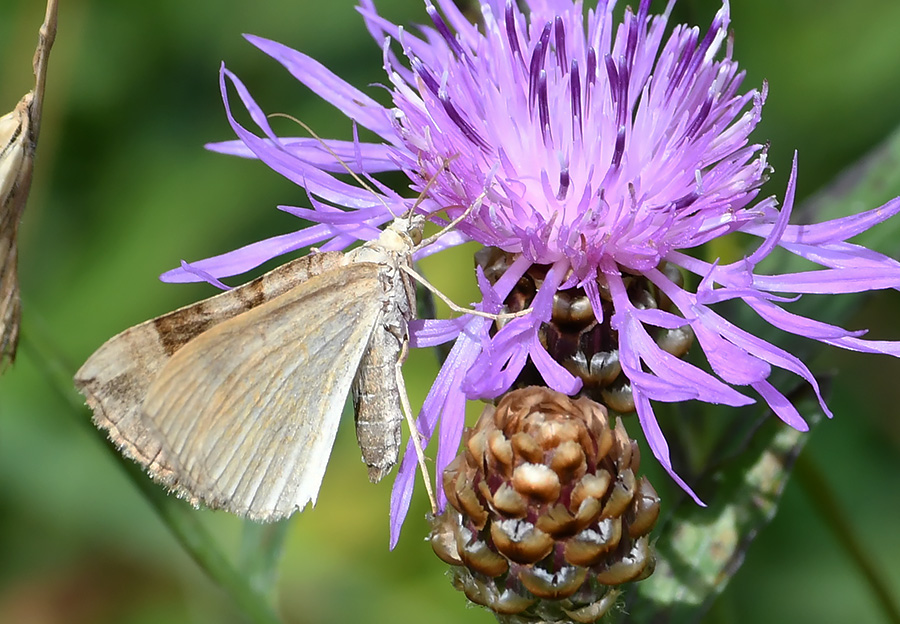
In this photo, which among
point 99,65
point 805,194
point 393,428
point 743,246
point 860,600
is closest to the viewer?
point 393,428

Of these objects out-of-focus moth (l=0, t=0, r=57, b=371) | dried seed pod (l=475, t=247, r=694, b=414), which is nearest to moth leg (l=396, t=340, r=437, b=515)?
dried seed pod (l=475, t=247, r=694, b=414)

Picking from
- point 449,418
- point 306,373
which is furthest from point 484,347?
point 306,373

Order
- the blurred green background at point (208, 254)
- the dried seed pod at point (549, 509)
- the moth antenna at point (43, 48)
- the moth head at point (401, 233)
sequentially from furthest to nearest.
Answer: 1. the blurred green background at point (208, 254)
2. the moth head at point (401, 233)
3. the moth antenna at point (43, 48)
4. the dried seed pod at point (549, 509)

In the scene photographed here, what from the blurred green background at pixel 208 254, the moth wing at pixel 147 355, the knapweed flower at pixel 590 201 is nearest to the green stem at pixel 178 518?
the moth wing at pixel 147 355

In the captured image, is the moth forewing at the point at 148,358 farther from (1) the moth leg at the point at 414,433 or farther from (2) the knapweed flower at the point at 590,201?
(1) the moth leg at the point at 414,433

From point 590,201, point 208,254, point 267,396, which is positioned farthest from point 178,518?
point 208,254

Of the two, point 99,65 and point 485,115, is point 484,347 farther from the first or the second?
point 99,65

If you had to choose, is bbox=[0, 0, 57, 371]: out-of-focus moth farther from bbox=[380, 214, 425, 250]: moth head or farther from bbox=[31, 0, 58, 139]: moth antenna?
bbox=[380, 214, 425, 250]: moth head

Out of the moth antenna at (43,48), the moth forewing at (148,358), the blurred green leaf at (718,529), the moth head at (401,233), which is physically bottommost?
the blurred green leaf at (718,529)
